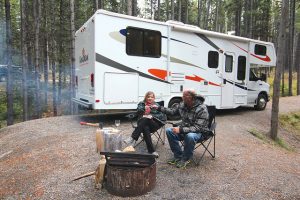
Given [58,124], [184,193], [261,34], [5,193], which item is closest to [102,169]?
[184,193]

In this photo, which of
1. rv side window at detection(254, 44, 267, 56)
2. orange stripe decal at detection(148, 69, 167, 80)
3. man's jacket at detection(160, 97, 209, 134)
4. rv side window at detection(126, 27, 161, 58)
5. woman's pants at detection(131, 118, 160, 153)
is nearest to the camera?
man's jacket at detection(160, 97, 209, 134)

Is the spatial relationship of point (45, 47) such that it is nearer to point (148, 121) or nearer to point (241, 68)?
point (241, 68)

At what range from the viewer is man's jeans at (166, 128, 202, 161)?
4992 millimetres

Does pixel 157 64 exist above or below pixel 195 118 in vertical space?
above

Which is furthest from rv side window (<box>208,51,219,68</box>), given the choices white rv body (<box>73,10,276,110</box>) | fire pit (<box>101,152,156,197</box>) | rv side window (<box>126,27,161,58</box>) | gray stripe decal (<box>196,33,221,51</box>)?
fire pit (<box>101,152,156,197</box>)

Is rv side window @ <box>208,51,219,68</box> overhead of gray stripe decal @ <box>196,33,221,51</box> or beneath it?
beneath

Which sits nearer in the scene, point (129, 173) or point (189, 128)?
point (129, 173)

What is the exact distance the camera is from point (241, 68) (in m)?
10.8

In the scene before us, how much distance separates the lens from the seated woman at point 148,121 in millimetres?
5562

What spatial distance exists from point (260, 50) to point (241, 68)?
51.1 inches

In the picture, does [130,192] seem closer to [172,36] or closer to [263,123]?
[172,36]

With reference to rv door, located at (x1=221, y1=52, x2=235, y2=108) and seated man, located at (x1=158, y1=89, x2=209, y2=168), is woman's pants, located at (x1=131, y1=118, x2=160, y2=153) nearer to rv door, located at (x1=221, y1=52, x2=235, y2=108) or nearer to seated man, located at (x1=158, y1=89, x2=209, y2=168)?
seated man, located at (x1=158, y1=89, x2=209, y2=168)

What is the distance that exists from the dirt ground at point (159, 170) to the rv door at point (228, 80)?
7.31 feet

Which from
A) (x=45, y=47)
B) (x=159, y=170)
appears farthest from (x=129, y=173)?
(x=45, y=47)
